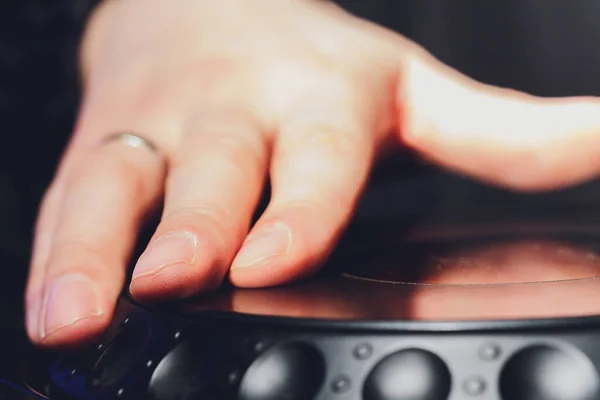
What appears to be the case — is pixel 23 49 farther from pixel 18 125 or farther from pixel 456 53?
pixel 456 53

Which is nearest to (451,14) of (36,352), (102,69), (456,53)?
(456,53)

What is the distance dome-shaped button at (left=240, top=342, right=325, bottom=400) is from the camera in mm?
230

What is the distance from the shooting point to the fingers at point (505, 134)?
472mm

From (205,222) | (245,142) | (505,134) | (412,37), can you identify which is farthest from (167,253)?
(412,37)

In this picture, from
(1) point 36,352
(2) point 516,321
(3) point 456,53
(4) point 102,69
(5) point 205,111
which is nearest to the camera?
(2) point 516,321

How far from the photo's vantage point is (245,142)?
43 centimetres

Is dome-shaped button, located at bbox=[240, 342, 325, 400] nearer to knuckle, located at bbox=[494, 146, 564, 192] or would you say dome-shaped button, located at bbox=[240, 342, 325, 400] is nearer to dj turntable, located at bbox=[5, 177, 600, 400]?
dj turntable, located at bbox=[5, 177, 600, 400]

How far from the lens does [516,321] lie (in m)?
0.21

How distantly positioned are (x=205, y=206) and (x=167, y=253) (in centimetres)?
6

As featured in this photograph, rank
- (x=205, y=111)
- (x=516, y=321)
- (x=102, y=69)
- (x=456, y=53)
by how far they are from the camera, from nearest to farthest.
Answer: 1. (x=516, y=321)
2. (x=205, y=111)
3. (x=102, y=69)
4. (x=456, y=53)

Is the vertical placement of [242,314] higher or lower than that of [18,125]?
higher

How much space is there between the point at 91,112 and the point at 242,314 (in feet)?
1.23

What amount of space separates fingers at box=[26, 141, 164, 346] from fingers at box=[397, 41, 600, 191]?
0.69ft

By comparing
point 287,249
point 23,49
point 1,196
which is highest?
point 287,249
